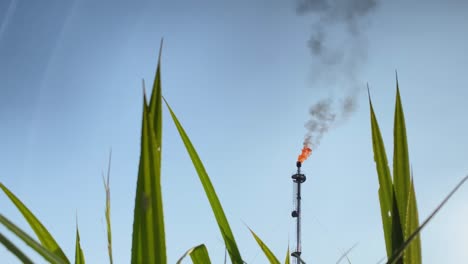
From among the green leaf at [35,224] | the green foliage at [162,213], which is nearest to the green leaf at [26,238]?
the green foliage at [162,213]

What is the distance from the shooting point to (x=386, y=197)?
56cm

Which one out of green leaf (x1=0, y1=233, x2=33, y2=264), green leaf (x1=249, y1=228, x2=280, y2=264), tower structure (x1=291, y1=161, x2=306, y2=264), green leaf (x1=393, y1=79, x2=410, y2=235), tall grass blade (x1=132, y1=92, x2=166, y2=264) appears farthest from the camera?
tower structure (x1=291, y1=161, x2=306, y2=264)

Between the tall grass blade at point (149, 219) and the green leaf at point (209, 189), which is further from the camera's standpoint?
the green leaf at point (209, 189)

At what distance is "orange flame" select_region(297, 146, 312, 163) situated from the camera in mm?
29362

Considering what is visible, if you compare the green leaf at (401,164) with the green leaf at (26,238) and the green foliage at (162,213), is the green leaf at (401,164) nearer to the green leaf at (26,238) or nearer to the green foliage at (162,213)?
the green foliage at (162,213)

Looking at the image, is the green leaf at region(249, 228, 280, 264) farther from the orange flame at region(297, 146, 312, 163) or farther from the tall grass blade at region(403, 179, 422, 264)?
the orange flame at region(297, 146, 312, 163)

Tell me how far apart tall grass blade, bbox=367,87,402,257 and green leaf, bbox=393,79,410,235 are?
11 mm

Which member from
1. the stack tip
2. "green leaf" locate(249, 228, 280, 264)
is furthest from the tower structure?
"green leaf" locate(249, 228, 280, 264)

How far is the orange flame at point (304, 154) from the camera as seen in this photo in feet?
96.3

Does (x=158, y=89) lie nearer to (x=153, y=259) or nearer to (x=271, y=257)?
(x=153, y=259)

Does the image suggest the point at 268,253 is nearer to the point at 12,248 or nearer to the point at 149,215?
the point at 149,215

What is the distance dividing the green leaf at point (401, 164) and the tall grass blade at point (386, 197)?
0.03 feet

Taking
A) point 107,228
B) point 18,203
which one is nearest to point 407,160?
point 107,228

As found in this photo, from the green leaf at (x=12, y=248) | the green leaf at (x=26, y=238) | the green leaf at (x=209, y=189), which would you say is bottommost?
the green leaf at (x=12, y=248)
